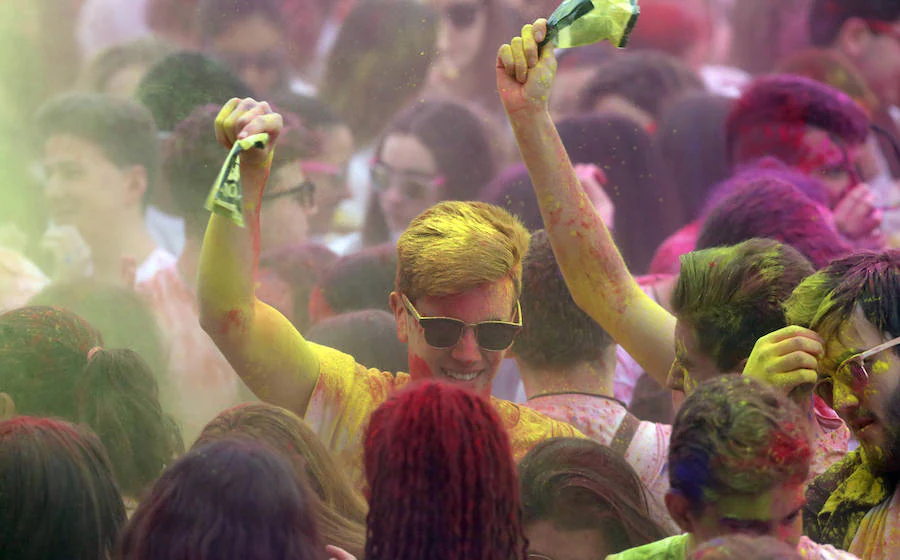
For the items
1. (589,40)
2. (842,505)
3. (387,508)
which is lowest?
(842,505)

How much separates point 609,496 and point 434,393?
66 cm

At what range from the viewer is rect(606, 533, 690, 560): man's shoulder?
7.15 feet

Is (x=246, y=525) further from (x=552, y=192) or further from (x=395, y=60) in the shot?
(x=395, y=60)

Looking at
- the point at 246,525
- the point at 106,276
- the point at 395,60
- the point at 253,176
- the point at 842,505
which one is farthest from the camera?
the point at 395,60

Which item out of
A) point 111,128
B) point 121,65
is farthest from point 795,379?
point 121,65

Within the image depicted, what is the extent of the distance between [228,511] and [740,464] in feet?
2.88

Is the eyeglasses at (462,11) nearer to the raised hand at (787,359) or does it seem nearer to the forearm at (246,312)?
the forearm at (246,312)

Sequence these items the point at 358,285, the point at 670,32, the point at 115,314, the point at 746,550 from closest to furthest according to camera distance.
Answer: the point at 746,550, the point at 115,314, the point at 358,285, the point at 670,32

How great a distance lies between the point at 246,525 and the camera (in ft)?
6.51

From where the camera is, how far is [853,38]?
7.21m

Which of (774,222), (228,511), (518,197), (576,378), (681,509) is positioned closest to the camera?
(228,511)

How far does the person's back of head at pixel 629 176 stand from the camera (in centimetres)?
496

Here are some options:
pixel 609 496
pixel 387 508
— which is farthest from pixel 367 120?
pixel 387 508

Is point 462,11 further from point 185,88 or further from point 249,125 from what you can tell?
point 249,125
